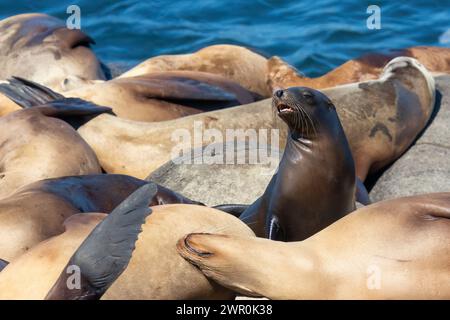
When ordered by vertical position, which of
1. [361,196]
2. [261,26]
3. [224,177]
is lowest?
[361,196]

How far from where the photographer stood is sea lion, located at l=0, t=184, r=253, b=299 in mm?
3287

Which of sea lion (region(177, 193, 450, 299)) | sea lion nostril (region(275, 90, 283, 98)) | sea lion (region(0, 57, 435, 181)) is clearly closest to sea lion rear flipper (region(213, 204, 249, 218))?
sea lion nostril (region(275, 90, 283, 98))

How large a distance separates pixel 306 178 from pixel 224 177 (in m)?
0.80

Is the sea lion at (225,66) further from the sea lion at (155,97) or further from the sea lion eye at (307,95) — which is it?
the sea lion eye at (307,95)

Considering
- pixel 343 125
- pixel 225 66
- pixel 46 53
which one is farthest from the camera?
pixel 46 53

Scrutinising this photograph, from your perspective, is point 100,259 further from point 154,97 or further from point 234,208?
point 154,97

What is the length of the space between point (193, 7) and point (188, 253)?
36.1 ft

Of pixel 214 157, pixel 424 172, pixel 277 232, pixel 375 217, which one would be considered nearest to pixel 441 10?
pixel 424 172

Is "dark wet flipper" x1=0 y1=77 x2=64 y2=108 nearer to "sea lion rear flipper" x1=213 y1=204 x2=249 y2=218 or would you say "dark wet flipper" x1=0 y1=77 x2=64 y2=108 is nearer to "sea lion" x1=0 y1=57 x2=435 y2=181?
"sea lion" x1=0 y1=57 x2=435 y2=181

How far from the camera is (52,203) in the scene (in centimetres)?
488

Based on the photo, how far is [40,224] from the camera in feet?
15.2

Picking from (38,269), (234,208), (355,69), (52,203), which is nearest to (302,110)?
(234,208)

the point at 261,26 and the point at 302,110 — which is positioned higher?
the point at 261,26
